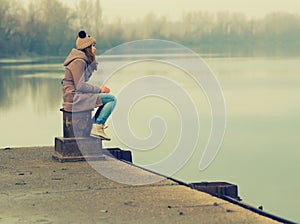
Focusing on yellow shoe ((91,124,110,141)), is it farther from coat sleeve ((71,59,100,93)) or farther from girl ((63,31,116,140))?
coat sleeve ((71,59,100,93))

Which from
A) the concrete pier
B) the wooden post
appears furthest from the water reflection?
the concrete pier

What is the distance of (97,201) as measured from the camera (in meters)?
13.7

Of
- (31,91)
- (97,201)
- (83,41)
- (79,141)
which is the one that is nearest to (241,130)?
(79,141)

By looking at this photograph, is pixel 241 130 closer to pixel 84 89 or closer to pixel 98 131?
pixel 98 131

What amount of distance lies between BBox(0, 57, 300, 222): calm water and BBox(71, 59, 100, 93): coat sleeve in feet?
11.6

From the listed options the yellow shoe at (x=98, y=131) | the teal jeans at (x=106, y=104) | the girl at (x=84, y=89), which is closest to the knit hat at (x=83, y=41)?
the girl at (x=84, y=89)

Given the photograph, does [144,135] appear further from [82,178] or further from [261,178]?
[82,178]

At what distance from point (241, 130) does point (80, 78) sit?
13967 millimetres

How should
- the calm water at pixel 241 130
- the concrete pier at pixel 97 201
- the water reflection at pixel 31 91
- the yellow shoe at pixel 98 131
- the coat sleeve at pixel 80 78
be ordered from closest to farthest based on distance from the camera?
the concrete pier at pixel 97 201 → the coat sleeve at pixel 80 78 → the yellow shoe at pixel 98 131 → the calm water at pixel 241 130 → the water reflection at pixel 31 91

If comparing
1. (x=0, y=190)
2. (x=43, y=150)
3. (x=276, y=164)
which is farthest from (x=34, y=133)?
(x=0, y=190)

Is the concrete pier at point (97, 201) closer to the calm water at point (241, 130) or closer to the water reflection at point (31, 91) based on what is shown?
the calm water at point (241, 130)

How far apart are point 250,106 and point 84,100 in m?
22.9

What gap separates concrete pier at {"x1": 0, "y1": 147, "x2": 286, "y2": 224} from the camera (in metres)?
12.7

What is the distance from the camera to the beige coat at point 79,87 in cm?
1683
